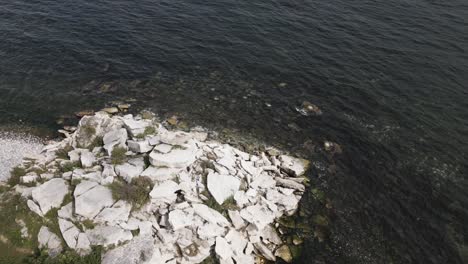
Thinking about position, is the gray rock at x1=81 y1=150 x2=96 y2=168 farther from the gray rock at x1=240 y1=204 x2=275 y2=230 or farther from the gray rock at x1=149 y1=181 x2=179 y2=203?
the gray rock at x1=240 y1=204 x2=275 y2=230

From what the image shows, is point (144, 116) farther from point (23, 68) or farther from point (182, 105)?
point (23, 68)

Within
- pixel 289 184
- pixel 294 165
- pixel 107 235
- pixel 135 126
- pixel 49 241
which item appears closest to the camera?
pixel 49 241

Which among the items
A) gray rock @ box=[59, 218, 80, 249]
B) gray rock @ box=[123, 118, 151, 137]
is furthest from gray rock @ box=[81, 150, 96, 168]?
gray rock @ box=[59, 218, 80, 249]

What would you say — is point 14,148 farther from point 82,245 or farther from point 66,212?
point 82,245

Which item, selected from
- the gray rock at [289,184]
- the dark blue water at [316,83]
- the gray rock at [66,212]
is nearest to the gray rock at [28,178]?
the gray rock at [66,212]

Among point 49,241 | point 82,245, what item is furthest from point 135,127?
point 49,241

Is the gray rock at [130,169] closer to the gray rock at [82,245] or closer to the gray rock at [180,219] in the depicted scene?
the gray rock at [180,219]

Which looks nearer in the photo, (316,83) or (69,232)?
(69,232)

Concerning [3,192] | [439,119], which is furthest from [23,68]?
[439,119]
